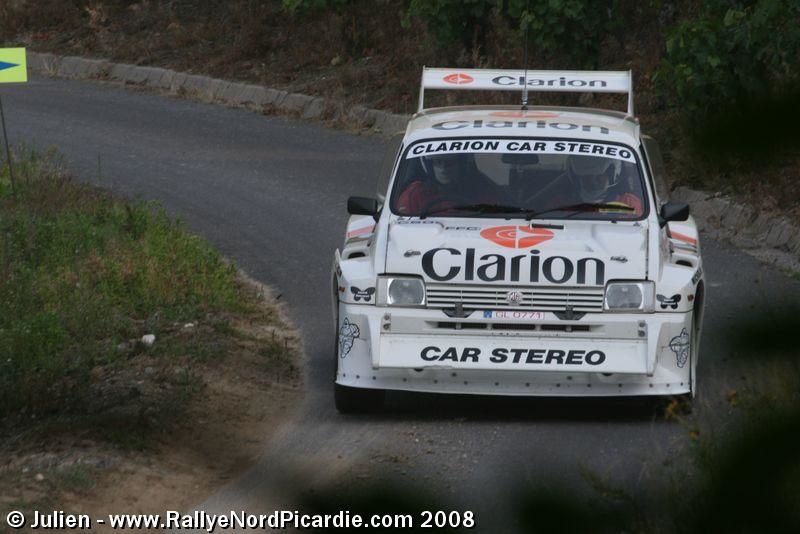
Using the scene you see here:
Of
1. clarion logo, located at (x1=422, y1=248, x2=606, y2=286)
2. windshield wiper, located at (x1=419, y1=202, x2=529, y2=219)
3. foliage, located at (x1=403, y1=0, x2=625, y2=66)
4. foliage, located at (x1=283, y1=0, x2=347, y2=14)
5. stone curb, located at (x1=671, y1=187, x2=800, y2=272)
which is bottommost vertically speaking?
stone curb, located at (x1=671, y1=187, x2=800, y2=272)

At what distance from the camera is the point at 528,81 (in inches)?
399

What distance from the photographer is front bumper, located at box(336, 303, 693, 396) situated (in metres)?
7.56

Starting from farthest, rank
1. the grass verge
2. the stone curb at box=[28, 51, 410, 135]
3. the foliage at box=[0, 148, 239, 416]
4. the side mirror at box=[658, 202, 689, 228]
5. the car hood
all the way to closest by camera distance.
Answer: the stone curb at box=[28, 51, 410, 135] < the foliage at box=[0, 148, 239, 416] < the side mirror at box=[658, 202, 689, 228] < the car hood < the grass verge

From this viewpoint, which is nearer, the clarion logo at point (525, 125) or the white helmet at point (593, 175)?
the white helmet at point (593, 175)

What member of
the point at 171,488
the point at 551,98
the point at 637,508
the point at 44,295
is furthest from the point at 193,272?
the point at 637,508

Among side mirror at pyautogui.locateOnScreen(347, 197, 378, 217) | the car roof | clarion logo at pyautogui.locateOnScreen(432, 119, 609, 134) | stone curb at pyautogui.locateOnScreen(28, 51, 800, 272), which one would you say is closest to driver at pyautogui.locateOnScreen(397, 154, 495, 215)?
side mirror at pyautogui.locateOnScreen(347, 197, 378, 217)

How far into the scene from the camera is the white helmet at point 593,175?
860 centimetres

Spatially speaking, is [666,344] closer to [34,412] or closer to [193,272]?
[34,412]

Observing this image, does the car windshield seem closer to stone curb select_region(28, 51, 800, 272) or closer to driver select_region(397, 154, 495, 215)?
driver select_region(397, 154, 495, 215)

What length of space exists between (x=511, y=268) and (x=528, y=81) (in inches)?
111

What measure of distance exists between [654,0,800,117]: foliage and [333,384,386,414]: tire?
7.81 ft

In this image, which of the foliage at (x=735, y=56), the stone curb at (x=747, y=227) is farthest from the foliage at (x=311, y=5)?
the stone curb at (x=747, y=227)

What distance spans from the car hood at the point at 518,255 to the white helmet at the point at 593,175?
598 millimetres

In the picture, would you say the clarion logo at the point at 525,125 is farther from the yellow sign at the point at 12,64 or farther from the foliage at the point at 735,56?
the yellow sign at the point at 12,64
